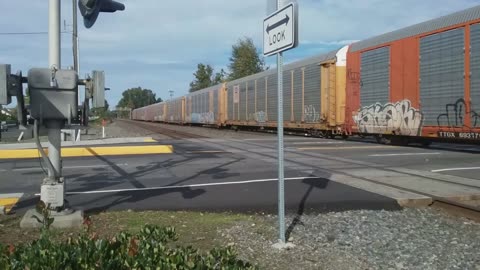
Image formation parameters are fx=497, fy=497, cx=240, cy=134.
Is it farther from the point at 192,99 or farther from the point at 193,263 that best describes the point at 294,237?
the point at 192,99

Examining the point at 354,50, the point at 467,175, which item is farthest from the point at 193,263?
the point at 354,50

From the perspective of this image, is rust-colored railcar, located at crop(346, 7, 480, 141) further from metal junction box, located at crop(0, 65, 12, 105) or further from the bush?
the bush

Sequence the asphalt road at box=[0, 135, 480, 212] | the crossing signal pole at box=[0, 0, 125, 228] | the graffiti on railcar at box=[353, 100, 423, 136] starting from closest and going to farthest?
the crossing signal pole at box=[0, 0, 125, 228] < the asphalt road at box=[0, 135, 480, 212] < the graffiti on railcar at box=[353, 100, 423, 136]

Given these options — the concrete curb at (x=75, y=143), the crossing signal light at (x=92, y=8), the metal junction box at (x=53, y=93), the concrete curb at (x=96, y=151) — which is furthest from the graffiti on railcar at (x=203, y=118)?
the metal junction box at (x=53, y=93)

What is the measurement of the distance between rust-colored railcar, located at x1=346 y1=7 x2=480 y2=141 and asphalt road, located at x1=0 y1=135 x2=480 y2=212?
4.00 ft

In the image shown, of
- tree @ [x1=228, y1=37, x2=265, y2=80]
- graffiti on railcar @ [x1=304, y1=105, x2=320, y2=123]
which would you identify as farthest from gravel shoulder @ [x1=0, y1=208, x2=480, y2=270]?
tree @ [x1=228, y1=37, x2=265, y2=80]

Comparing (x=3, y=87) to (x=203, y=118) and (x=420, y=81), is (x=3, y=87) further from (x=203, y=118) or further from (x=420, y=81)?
(x=203, y=118)

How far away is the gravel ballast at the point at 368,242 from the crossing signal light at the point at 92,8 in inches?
119

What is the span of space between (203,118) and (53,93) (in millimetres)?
41180

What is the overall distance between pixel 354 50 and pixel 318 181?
1237 centimetres

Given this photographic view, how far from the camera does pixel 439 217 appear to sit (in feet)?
23.6

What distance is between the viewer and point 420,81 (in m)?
16.6

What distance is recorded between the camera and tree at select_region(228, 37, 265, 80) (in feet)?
279

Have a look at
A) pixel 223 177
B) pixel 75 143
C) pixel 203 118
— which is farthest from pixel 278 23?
pixel 203 118
